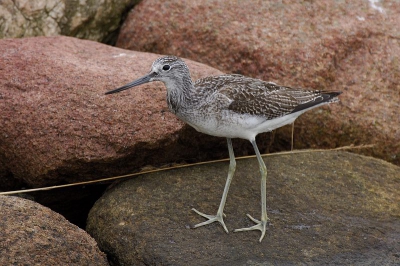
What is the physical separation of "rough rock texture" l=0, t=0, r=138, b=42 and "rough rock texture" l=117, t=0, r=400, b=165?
0.28 meters

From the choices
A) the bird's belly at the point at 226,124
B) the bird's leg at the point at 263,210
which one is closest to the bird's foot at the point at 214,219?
the bird's leg at the point at 263,210

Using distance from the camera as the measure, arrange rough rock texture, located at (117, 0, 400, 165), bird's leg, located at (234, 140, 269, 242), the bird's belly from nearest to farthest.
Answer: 1. bird's leg, located at (234, 140, 269, 242)
2. the bird's belly
3. rough rock texture, located at (117, 0, 400, 165)

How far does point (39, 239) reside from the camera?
16.3 feet

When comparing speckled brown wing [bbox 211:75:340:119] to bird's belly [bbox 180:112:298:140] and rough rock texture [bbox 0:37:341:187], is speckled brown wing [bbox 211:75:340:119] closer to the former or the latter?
bird's belly [bbox 180:112:298:140]

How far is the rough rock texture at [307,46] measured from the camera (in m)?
7.44

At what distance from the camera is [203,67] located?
7105 mm

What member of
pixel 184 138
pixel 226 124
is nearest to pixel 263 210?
pixel 226 124

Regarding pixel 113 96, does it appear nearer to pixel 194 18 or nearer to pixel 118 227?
pixel 118 227

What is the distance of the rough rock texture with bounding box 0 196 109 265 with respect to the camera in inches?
190

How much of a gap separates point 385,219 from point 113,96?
119 inches

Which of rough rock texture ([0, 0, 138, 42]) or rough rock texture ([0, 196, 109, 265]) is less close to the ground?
rough rock texture ([0, 0, 138, 42])

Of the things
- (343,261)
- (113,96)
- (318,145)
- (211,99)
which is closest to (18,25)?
(113,96)

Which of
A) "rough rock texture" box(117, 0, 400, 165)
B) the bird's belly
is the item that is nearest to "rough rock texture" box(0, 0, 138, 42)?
"rough rock texture" box(117, 0, 400, 165)

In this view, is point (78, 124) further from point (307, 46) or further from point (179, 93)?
point (307, 46)
